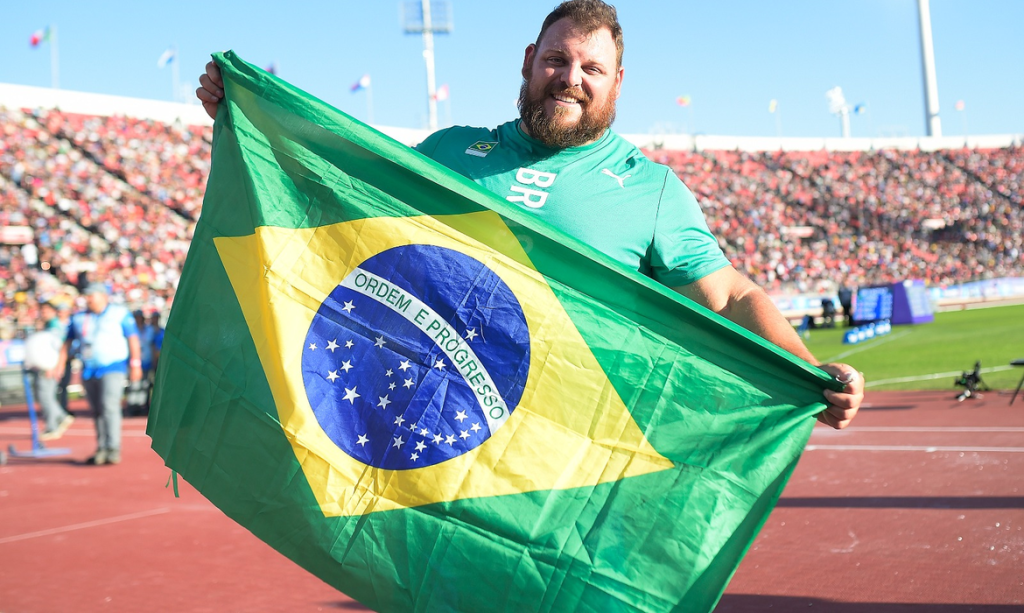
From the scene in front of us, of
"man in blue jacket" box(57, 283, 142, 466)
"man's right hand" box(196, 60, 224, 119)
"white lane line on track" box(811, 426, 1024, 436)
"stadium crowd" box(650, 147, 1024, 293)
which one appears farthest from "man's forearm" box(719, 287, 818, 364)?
"stadium crowd" box(650, 147, 1024, 293)

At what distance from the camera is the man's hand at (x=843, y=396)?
2.19 m

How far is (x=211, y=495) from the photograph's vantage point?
2.38 meters

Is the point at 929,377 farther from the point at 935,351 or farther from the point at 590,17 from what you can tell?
the point at 590,17

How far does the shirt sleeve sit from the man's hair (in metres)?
0.45

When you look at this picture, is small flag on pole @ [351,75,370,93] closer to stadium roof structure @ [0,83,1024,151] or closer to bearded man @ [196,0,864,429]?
stadium roof structure @ [0,83,1024,151]

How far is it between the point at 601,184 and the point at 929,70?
71.3m

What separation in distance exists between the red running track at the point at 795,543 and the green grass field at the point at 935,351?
15.5ft

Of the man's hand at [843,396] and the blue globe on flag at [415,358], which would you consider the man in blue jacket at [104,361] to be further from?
the man's hand at [843,396]

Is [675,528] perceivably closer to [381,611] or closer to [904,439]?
[381,611]

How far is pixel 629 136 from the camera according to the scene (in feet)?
168

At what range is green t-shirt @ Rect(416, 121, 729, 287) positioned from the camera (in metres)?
2.32

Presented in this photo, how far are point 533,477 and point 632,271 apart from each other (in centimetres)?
61

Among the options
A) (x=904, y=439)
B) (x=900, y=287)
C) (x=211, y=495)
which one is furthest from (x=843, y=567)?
(x=900, y=287)

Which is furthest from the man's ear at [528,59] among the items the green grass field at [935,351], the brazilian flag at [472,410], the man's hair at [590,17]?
the green grass field at [935,351]
